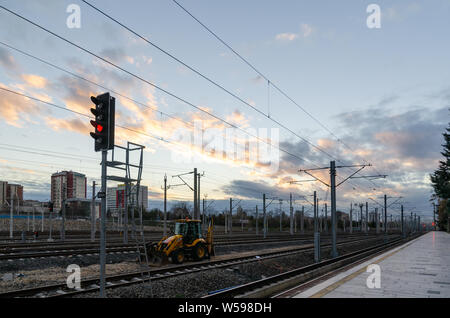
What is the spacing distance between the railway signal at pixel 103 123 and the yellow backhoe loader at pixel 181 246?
12613 mm

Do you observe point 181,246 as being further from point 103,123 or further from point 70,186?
point 70,186

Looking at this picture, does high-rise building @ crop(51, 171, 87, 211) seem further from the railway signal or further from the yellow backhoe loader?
the railway signal

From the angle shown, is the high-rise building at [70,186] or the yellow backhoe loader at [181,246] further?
the high-rise building at [70,186]

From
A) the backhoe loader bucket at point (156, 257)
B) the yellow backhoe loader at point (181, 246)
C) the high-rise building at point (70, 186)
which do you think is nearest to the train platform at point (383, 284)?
the yellow backhoe loader at point (181, 246)

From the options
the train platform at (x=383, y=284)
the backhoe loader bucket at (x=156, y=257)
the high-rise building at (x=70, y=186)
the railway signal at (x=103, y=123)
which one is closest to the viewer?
the railway signal at (x=103, y=123)

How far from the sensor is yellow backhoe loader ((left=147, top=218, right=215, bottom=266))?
19.7 m

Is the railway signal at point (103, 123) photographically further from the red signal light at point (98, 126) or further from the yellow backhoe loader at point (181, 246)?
the yellow backhoe loader at point (181, 246)

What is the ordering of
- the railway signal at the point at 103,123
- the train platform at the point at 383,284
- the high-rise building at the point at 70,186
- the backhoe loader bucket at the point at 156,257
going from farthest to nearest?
the high-rise building at the point at 70,186
the backhoe loader bucket at the point at 156,257
the train platform at the point at 383,284
the railway signal at the point at 103,123

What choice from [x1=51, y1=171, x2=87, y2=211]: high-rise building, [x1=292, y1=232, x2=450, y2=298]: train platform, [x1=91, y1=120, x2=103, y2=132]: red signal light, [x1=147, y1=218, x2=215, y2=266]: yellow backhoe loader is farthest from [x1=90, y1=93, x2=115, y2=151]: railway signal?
[x1=51, y1=171, x2=87, y2=211]: high-rise building

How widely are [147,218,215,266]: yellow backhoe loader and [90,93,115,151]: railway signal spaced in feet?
41.4

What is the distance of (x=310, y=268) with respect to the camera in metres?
16.7

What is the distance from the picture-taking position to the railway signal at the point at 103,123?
26.3ft
